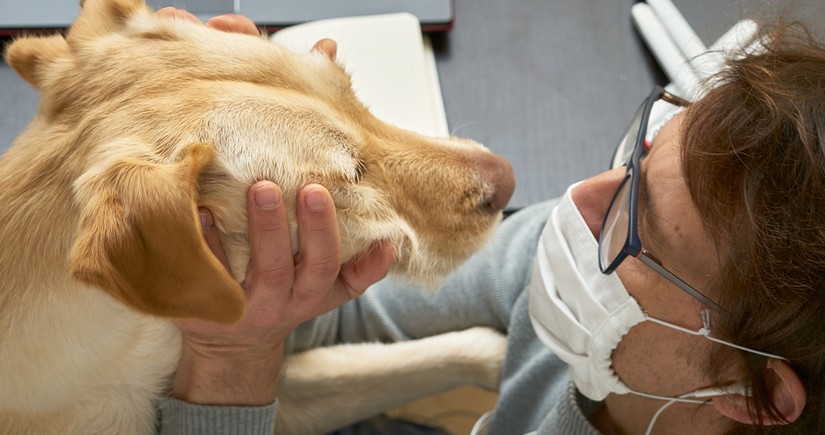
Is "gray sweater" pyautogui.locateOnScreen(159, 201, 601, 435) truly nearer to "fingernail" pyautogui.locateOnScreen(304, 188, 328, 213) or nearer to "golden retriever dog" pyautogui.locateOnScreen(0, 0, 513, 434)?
"golden retriever dog" pyautogui.locateOnScreen(0, 0, 513, 434)

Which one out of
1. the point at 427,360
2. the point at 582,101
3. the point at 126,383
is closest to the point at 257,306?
the point at 126,383

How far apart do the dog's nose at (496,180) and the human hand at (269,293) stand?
0.19 meters

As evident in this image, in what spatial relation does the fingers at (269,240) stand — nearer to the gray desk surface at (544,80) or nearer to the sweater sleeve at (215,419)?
the sweater sleeve at (215,419)

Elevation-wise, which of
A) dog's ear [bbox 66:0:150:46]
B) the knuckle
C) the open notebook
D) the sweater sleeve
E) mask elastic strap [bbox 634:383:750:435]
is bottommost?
the sweater sleeve

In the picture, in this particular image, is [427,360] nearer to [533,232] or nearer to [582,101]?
[533,232]

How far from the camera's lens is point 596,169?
1.49 meters

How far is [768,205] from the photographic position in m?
0.89

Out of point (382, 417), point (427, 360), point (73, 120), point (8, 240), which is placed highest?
point (73, 120)

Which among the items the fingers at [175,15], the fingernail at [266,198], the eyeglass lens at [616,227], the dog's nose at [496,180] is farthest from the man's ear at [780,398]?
the fingers at [175,15]

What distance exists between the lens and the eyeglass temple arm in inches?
38.1

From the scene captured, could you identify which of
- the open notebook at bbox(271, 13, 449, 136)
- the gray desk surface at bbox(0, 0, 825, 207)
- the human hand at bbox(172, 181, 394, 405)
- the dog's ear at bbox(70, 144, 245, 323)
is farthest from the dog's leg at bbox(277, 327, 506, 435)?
the dog's ear at bbox(70, 144, 245, 323)

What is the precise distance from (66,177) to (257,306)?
284 mm

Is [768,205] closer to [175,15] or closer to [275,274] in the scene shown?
[275,274]

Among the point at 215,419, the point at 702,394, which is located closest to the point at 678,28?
the point at 702,394
